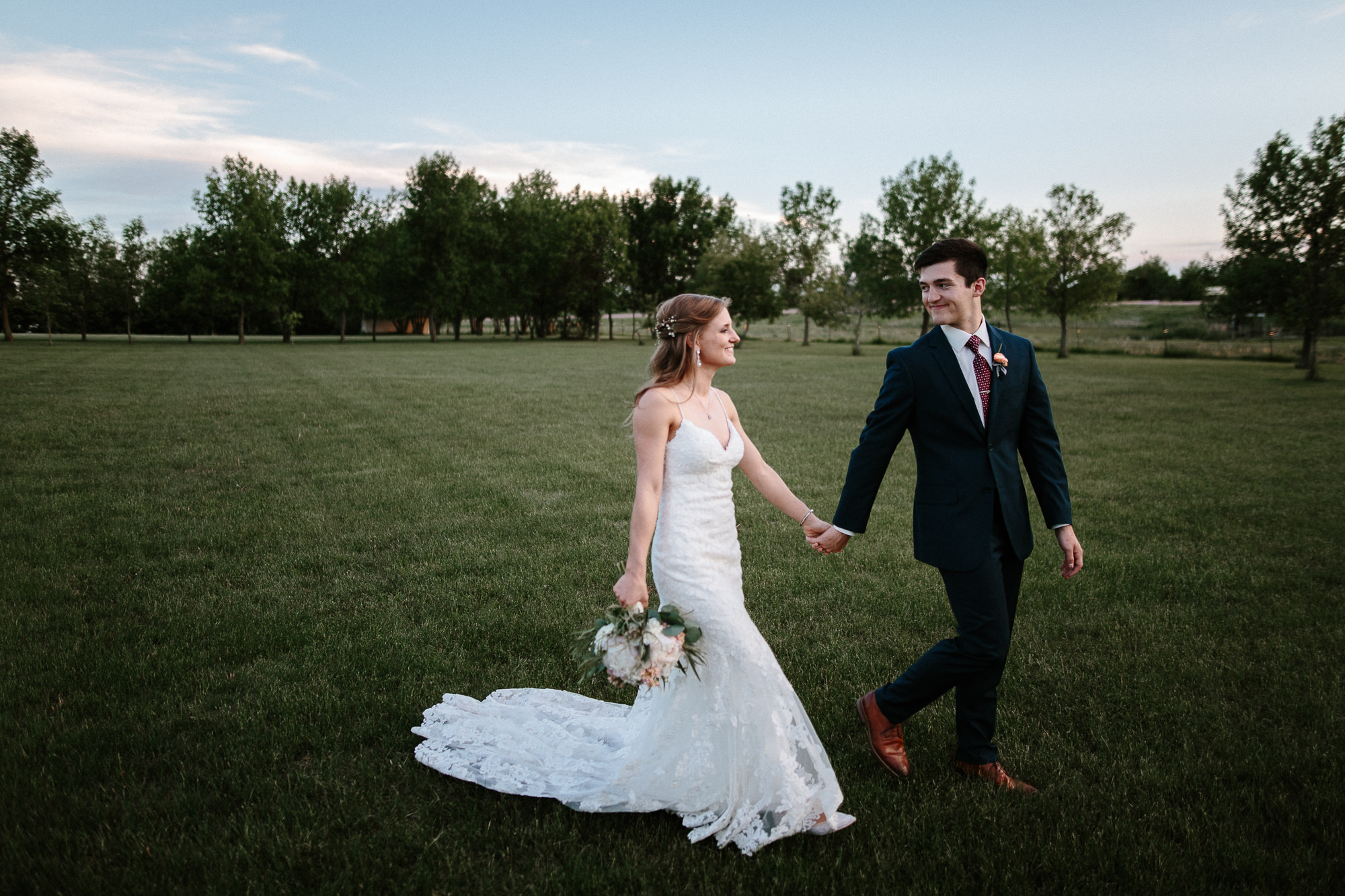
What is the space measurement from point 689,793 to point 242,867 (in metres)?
1.91

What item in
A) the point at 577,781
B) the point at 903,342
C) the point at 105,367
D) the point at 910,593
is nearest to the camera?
the point at 577,781

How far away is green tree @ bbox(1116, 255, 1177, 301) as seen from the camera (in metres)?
110

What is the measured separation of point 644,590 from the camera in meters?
3.26

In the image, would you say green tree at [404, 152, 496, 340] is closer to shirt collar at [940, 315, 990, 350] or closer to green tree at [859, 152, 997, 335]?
green tree at [859, 152, 997, 335]

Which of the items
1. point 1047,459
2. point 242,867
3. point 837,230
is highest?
point 837,230

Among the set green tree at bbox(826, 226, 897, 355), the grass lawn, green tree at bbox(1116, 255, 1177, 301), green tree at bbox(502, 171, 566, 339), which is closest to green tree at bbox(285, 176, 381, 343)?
green tree at bbox(502, 171, 566, 339)

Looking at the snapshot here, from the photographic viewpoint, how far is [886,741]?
3820mm

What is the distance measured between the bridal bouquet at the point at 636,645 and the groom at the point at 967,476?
3.49ft

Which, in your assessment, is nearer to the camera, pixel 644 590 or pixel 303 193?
pixel 644 590

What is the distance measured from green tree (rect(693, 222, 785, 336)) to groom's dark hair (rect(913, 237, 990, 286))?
172 ft

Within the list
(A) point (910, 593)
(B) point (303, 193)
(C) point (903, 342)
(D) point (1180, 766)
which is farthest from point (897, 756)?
(B) point (303, 193)

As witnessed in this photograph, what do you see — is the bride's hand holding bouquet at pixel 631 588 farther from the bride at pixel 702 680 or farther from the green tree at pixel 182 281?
the green tree at pixel 182 281

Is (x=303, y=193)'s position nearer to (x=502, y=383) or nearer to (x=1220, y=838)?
(x=502, y=383)

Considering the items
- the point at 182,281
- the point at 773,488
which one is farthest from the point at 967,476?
the point at 182,281
